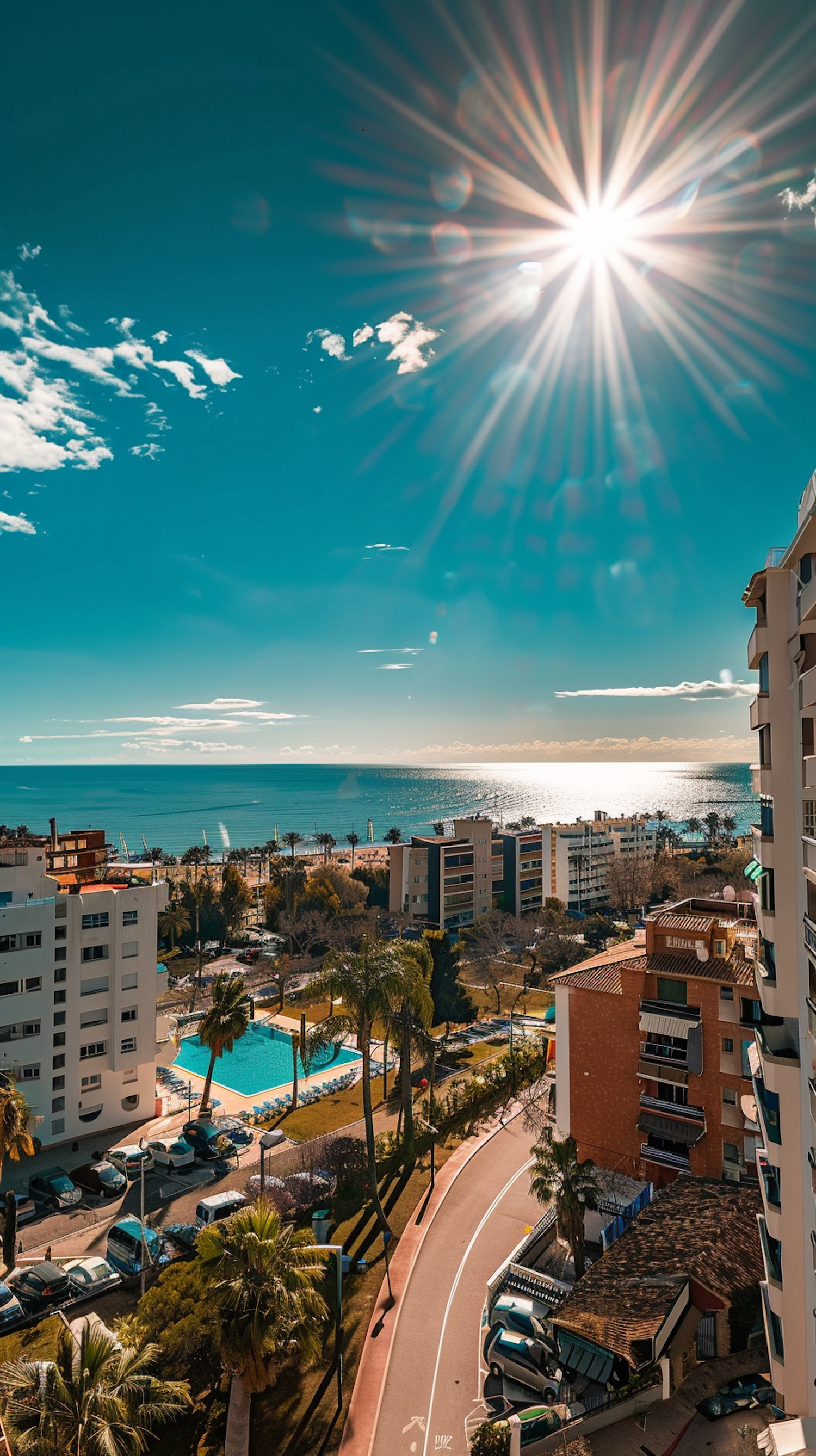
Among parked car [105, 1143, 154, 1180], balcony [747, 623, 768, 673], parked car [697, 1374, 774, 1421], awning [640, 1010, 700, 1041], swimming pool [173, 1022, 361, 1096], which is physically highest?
balcony [747, 623, 768, 673]

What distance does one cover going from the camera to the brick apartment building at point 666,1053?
23.9 m

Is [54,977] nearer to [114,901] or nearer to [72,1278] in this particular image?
[114,901]

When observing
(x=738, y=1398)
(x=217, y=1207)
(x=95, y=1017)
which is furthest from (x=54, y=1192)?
(x=738, y=1398)

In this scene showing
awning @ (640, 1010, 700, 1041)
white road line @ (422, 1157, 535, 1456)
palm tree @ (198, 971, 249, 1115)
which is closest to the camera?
white road line @ (422, 1157, 535, 1456)

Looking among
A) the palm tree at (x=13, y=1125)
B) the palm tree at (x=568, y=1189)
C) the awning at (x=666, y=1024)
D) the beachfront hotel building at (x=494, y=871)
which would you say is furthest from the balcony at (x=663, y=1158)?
the beachfront hotel building at (x=494, y=871)

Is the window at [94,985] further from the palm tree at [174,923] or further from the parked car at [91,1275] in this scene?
the palm tree at [174,923]

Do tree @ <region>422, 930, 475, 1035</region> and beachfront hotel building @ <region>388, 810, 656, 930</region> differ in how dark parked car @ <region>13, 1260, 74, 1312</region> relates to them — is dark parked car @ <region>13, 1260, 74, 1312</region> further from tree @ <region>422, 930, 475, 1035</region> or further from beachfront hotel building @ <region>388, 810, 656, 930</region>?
beachfront hotel building @ <region>388, 810, 656, 930</region>

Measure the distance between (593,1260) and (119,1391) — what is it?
17.4 m

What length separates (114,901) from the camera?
37875mm

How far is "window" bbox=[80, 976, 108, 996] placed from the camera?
120 ft

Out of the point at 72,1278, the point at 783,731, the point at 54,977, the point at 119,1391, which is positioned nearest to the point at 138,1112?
the point at 54,977

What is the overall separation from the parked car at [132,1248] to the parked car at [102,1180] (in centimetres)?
414

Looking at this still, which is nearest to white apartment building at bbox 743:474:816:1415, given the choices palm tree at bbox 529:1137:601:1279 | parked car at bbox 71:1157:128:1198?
palm tree at bbox 529:1137:601:1279

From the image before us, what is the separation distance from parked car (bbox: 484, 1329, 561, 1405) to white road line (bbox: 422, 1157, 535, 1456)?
4.81 ft
